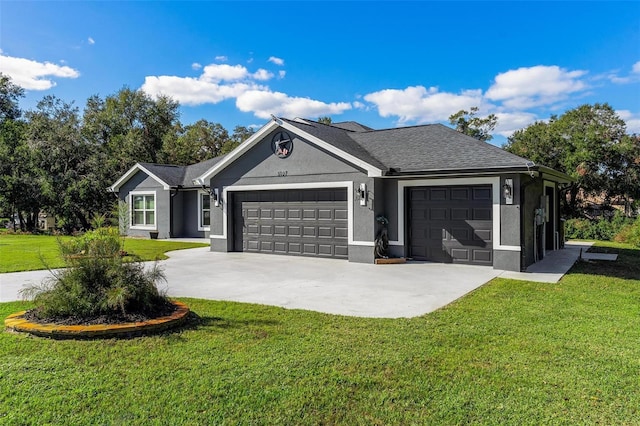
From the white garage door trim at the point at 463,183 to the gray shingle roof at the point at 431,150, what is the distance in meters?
0.45

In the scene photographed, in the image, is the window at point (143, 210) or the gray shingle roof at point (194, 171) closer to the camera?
the gray shingle roof at point (194, 171)

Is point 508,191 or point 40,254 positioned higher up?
point 508,191

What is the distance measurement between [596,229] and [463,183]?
1426 centimetres

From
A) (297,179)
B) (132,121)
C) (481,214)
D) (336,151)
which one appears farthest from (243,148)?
(132,121)

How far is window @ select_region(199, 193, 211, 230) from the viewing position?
1902cm

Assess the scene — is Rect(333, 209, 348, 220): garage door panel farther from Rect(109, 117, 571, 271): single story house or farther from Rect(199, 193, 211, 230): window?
Rect(199, 193, 211, 230): window

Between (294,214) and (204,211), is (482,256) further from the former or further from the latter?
(204,211)

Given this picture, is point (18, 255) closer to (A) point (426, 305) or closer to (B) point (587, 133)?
(A) point (426, 305)

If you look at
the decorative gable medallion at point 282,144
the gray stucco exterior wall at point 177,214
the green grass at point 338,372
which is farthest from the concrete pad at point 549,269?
the gray stucco exterior wall at point 177,214

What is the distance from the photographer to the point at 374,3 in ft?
44.4

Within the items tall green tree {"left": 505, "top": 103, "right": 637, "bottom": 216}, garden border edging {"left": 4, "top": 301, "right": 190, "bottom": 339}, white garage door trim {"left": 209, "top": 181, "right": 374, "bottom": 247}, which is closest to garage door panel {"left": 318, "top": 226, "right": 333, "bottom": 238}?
white garage door trim {"left": 209, "top": 181, "right": 374, "bottom": 247}

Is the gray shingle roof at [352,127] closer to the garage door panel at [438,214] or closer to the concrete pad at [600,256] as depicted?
the garage door panel at [438,214]

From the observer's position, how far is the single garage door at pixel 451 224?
34.6 feet

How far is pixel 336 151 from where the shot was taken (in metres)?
11.7
